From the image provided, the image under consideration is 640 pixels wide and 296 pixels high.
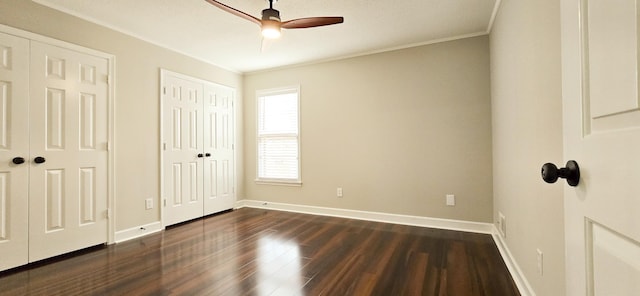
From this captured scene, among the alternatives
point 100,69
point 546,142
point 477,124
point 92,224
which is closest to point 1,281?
point 92,224

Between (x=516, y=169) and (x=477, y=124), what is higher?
(x=477, y=124)

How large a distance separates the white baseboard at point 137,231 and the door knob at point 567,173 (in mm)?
3871

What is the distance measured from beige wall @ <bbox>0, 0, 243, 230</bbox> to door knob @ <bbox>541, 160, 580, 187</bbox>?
149 inches

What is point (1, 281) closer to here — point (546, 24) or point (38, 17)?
point (38, 17)

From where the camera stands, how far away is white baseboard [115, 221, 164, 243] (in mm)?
3122

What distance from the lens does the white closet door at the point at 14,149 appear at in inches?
91.7

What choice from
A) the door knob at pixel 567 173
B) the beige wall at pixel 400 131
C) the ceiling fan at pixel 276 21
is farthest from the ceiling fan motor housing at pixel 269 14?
the door knob at pixel 567 173

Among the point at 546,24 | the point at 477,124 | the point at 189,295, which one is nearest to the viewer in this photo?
the point at 546,24

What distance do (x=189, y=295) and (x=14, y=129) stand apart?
2.18 m

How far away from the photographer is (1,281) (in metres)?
2.18

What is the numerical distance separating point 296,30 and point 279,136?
1.90m

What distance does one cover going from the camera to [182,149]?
12.7 feet

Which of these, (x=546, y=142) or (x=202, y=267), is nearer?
(x=546, y=142)

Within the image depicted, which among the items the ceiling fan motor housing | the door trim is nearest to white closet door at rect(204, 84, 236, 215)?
the door trim
